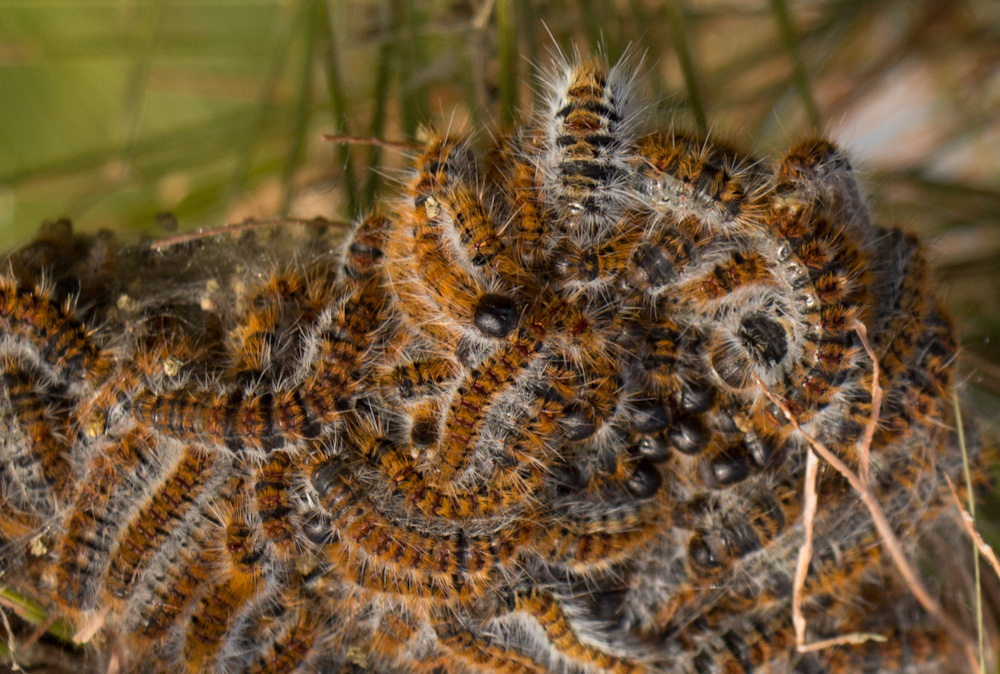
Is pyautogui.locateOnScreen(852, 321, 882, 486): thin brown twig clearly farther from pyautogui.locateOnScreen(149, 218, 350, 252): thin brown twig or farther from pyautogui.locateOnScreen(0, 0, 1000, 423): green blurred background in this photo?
pyautogui.locateOnScreen(149, 218, 350, 252): thin brown twig

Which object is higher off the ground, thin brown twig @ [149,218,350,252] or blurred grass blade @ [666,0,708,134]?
blurred grass blade @ [666,0,708,134]

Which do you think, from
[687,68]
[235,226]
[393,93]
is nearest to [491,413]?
[235,226]

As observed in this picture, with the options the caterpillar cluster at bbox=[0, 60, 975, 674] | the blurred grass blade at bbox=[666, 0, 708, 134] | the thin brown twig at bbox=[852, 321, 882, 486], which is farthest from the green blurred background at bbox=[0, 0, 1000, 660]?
the thin brown twig at bbox=[852, 321, 882, 486]

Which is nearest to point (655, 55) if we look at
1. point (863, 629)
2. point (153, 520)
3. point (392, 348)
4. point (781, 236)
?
point (781, 236)

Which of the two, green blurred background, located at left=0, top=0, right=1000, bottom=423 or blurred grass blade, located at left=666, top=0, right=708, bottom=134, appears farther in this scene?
green blurred background, located at left=0, top=0, right=1000, bottom=423

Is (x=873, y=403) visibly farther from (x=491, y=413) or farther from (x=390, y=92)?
(x=390, y=92)

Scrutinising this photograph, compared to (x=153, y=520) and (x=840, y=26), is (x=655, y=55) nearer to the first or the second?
(x=840, y=26)

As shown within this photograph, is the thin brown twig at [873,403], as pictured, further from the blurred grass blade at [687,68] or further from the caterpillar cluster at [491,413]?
the blurred grass blade at [687,68]
